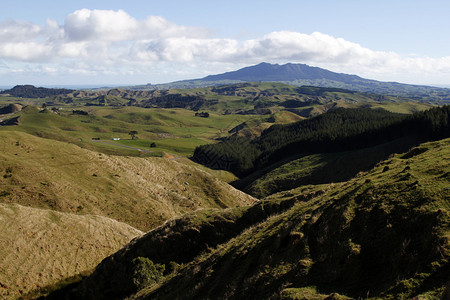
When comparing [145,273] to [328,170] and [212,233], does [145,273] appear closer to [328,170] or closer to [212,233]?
[212,233]

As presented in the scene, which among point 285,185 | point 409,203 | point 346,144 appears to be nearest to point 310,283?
point 409,203

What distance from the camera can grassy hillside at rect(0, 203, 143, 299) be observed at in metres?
45.8

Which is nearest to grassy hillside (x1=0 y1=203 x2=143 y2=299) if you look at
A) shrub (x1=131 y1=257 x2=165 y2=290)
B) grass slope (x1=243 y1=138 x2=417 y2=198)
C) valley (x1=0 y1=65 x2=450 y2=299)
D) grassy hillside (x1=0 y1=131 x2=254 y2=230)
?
valley (x1=0 y1=65 x2=450 y2=299)

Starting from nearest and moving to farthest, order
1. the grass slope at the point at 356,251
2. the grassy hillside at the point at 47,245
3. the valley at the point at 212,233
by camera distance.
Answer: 1. the grass slope at the point at 356,251
2. the valley at the point at 212,233
3. the grassy hillside at the point at 47,245

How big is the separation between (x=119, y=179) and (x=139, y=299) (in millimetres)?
66521

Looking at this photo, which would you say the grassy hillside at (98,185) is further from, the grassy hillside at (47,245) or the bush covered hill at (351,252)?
the bush covered hill at (351,252)

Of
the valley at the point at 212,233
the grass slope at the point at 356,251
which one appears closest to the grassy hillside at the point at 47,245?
the valley at the point at 212,233

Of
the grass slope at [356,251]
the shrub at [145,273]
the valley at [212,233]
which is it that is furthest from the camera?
the shrub at [145,273]

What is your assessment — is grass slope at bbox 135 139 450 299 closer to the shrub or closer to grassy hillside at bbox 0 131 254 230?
the shrub

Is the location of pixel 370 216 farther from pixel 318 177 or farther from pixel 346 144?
pixel 346 144

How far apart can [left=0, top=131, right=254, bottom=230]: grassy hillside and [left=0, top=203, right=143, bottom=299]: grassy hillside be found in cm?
1230

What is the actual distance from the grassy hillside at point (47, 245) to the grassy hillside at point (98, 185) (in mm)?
12303

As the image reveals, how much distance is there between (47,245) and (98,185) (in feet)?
109

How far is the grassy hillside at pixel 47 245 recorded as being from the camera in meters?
45.8
